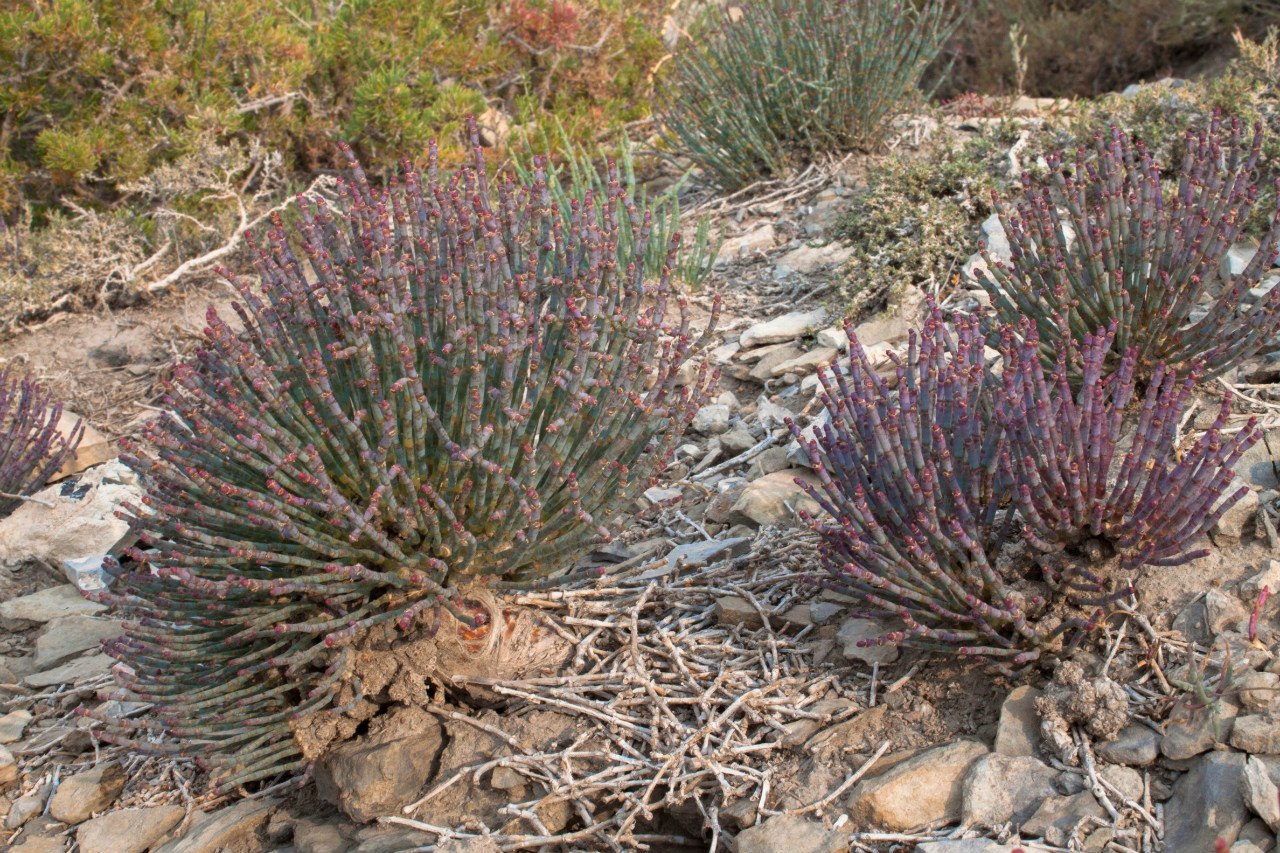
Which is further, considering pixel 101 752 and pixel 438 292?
pixel 101 752

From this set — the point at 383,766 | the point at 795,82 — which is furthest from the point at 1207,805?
the point at 795,82

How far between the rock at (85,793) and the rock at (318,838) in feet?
2.16

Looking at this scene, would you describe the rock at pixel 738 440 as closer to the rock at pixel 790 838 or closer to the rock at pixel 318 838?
the rock at pixel 790 838

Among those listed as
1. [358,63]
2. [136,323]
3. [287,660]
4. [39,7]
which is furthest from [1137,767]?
[39,7]

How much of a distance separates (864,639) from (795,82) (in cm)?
374

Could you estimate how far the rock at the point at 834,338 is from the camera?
4.36m

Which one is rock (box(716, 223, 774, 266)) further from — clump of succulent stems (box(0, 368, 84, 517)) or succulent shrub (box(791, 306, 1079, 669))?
clump of succulent stems (box(0, 368, 84, 517))

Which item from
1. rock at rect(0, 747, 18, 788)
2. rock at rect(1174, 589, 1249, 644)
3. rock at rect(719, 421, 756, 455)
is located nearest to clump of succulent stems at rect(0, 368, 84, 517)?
rock at rect(0, 747, 18, 788)

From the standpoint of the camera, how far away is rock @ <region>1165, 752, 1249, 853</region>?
2.17 metres

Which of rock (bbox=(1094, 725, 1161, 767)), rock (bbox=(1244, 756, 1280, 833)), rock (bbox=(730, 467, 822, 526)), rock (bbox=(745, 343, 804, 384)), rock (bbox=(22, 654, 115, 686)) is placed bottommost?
rock (bbox=(1094, 725, 1161, 767))

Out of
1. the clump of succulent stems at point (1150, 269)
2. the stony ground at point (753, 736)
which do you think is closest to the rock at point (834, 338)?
the stony ground at point (753, 736)

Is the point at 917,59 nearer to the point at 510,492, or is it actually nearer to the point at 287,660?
the point at 510,492

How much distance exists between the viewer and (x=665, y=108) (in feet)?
21.6

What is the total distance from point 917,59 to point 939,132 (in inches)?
27.5
